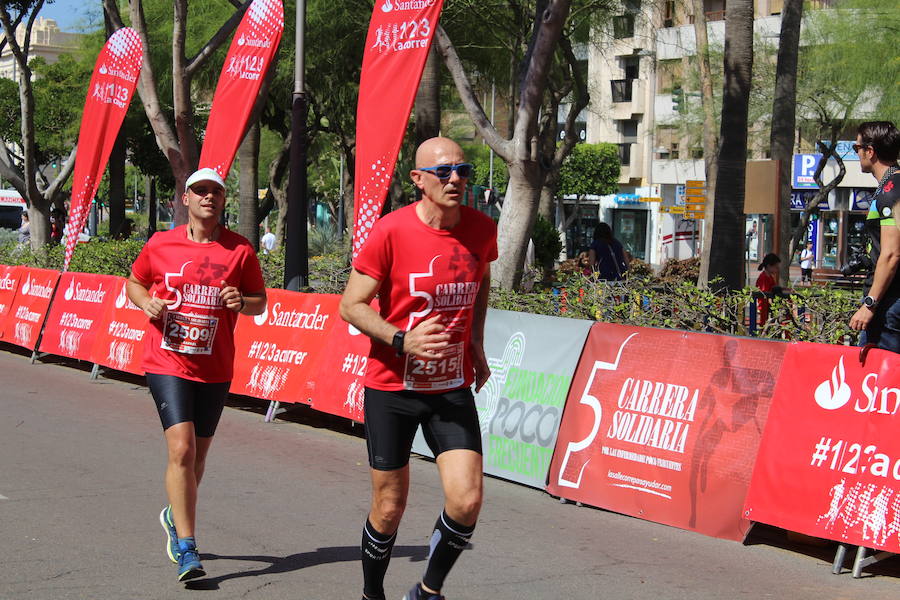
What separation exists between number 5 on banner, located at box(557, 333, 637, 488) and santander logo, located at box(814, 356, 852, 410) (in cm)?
153

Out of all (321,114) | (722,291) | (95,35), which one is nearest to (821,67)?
(321,114)

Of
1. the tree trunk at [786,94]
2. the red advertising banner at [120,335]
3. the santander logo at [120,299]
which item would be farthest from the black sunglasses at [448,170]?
the tree trunk at [786,94]

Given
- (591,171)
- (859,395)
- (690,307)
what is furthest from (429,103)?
(591,171)

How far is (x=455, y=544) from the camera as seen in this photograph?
15.4 ft

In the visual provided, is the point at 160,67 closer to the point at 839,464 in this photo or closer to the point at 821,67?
the point at 821,67

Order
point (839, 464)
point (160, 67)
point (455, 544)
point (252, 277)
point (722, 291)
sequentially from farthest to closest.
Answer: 1. point (160, 67)
2. point (722, 291)
3. point (839, 464)
4. point (252, 277)
5. point (455, 544)

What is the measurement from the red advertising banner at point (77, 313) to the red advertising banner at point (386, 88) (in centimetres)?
406

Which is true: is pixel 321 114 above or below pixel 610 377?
above

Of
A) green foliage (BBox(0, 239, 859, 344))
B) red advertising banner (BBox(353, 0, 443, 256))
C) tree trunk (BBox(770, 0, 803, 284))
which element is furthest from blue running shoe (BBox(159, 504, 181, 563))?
tree trunk (BBox(770, 0, 803, 284))

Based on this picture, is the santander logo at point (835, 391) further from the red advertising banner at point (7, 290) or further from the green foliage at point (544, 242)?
the green foliage at point (544, 242)

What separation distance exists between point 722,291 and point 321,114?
24.7 meters

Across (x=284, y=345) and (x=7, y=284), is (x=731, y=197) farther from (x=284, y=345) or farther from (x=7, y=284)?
(x=7, y=284)

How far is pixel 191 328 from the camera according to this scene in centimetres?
579

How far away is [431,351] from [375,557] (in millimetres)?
946
